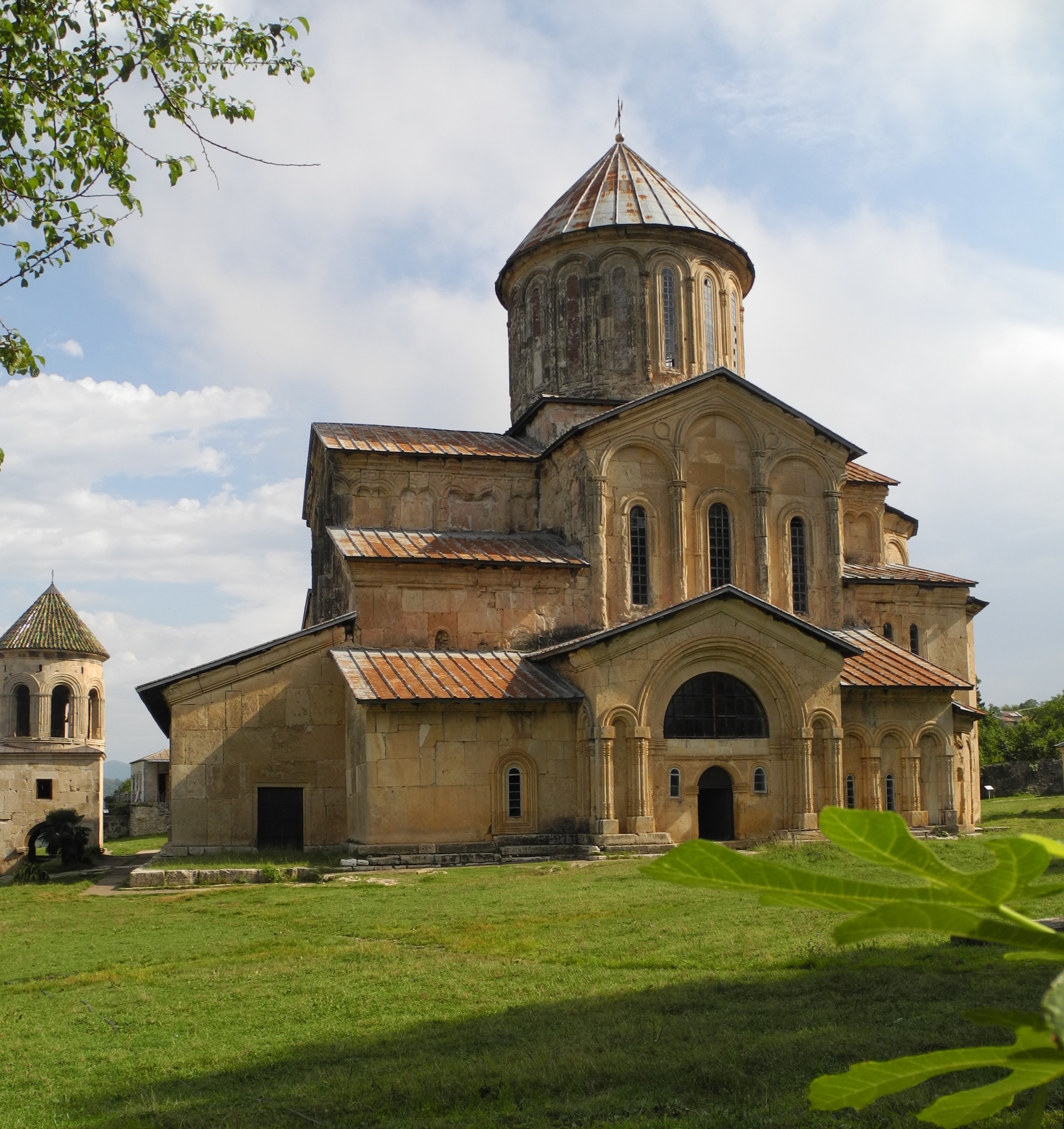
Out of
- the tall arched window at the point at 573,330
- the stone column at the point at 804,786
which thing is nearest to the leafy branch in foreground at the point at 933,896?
the stone column at the point at 804,786

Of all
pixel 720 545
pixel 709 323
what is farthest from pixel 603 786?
pixel 709 323

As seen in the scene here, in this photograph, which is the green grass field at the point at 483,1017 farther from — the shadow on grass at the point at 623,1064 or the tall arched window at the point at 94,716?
the tall arched window at the point at 94,716

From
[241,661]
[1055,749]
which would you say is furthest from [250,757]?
[1055,749]

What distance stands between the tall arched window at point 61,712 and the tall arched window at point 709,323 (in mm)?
19631

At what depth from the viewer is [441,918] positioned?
1188 centimetres

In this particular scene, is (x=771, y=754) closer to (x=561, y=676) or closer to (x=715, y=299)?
(x=561, y=676)

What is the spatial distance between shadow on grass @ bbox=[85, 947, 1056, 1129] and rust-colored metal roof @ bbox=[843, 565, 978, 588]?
17070mm

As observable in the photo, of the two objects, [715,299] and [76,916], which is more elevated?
[715,299]

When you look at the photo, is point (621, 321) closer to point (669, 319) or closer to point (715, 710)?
point (669, 319)

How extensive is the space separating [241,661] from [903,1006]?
49.7 feet

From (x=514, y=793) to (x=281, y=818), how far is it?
4178 millimetres

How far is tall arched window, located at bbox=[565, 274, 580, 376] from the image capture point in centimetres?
2442

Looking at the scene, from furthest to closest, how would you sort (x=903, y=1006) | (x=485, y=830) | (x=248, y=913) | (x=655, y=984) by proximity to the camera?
1. (x=485, y=830)
2. (x=248, y=913)
3. (x=655, y=984)
4. (x=903, y=1006)

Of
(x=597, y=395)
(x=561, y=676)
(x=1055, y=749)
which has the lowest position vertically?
(x=1055, y=749)
